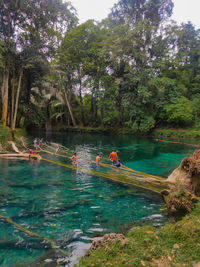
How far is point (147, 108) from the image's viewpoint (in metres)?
37.6

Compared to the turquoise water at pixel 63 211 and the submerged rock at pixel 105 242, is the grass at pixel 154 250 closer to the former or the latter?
the submerged rock at pixel 105 242

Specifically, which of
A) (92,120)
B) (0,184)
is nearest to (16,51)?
(0,184)

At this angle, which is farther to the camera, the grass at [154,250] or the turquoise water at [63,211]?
the turquoise water at [63,211]

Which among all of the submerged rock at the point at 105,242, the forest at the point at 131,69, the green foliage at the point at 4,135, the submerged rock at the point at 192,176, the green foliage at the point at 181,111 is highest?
the forest at the point at 131,69

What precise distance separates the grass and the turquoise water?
1177 mm

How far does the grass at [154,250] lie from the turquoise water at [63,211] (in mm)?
1177

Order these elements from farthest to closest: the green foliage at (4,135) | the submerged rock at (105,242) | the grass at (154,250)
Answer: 1. the green foliage at (4,135)
2. the submerged rock at (105,242)
3. the grass at (154,250)

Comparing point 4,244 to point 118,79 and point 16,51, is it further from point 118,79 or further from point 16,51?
point 118,79

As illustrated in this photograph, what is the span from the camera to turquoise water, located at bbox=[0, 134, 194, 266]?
5375mm

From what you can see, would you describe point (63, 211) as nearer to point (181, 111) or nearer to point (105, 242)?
point (105, 242)

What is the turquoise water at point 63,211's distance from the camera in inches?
212

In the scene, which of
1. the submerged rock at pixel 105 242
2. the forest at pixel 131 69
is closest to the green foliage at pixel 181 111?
the forest at pixel 131 69

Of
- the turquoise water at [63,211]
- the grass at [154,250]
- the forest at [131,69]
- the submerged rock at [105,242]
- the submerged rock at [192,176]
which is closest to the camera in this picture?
the grass at [154,250]

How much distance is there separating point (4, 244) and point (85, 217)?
2.74 m
